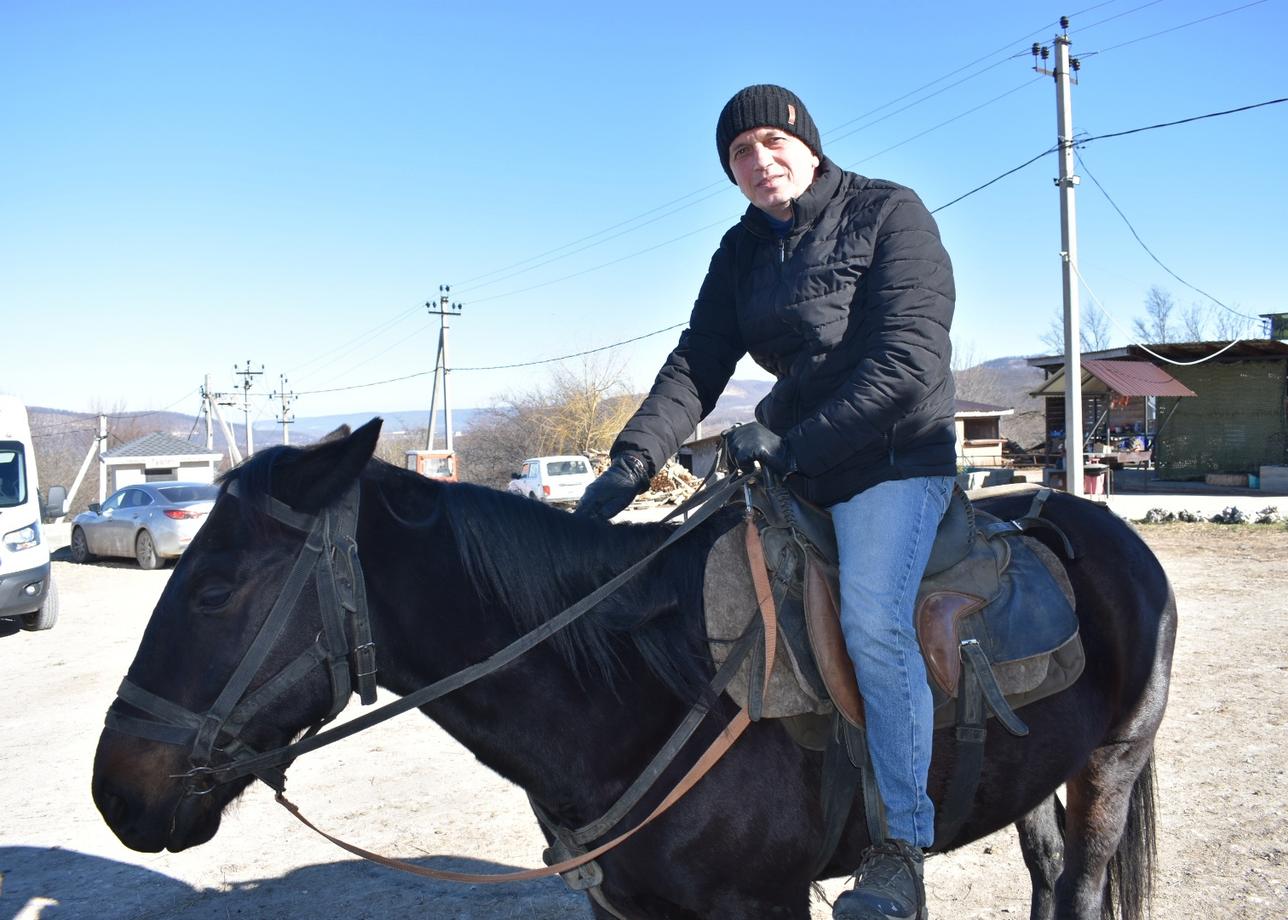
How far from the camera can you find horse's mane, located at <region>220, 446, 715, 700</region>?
7.24ft

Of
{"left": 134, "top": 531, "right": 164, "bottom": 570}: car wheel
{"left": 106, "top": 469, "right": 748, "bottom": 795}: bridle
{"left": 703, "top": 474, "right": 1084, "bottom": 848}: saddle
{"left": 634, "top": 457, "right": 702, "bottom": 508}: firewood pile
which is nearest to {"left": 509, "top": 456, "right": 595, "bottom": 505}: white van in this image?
{"left": 634, "top": 457, "right": 702, "bottom": 508}: firewood pile

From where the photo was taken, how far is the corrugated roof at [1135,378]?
878 inches

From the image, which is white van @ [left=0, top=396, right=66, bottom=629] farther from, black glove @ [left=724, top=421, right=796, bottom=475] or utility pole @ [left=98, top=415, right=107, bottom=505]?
utility pole @ [left=98, top=415, right=107, bottom=505]

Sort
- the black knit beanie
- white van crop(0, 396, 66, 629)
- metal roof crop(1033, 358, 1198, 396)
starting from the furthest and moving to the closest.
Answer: metal roof crop(1033, 358, 1198, 396), white van crop(0, 396, 66, 629), the black knit beanie

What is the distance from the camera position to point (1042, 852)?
3365mm

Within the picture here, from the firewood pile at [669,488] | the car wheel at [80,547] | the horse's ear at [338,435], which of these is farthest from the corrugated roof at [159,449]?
the horse's ear at [338,435]

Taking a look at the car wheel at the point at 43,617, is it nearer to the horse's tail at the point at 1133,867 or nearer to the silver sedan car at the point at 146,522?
the silver sedan car at the point at 146,522

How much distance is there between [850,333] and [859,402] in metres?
0.31

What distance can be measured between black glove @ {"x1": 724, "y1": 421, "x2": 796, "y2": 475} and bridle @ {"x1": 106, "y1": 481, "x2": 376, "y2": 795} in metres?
0.99

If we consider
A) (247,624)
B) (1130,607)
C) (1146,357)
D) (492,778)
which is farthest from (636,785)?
(1146,357)

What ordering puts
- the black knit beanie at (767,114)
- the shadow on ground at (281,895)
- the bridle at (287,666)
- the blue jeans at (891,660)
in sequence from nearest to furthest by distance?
the bridle at (287,666)
the blue jeans at (891,660)
the black knit beanie at (767,114)
the shadow on ground at (281,895)

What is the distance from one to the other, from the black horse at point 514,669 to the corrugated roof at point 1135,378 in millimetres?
22924

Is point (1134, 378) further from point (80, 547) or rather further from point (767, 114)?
point (80, 547)

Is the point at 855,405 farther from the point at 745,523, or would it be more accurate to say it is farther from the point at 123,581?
the point at 123,581
